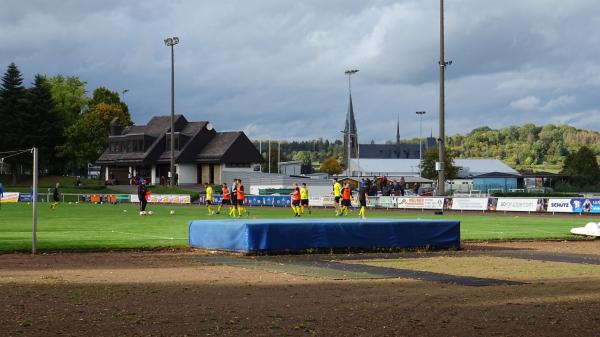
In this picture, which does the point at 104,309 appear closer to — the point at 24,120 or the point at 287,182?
the point at 287,182

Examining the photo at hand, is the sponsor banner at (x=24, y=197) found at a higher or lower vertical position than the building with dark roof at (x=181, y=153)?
lower

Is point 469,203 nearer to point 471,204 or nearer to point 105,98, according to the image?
point 471,204

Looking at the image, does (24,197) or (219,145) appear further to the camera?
(219,145)

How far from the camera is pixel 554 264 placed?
20672mm

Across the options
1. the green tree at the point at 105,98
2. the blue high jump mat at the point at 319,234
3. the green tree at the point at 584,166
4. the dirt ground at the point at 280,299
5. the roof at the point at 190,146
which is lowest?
the dirt ground at the point at 280,299

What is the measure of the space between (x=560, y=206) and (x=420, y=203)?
10412 mm

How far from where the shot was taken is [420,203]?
60.2m

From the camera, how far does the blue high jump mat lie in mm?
23250

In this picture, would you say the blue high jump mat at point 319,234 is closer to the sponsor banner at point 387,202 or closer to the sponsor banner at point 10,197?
the sponsor banner at point 387,202

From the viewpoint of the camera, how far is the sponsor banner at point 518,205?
180 feet

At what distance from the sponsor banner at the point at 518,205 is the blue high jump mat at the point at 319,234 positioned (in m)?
30.9

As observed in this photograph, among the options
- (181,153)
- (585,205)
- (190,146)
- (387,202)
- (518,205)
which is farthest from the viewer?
(190,146)

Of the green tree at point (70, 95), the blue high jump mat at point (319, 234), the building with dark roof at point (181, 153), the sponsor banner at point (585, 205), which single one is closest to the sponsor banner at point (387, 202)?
the sponsor banner at point (585, 205)

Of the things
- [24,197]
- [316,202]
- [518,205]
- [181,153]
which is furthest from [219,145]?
[518,205]
